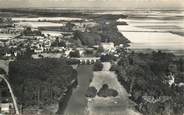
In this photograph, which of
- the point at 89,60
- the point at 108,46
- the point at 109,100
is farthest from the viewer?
the point at 108,46

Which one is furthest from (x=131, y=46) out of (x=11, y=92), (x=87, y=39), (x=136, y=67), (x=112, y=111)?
(x=11, y=92)

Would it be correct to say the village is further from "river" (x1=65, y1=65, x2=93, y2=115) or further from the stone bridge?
"river" (x1=65, y1=65, x2=93, y2=115)

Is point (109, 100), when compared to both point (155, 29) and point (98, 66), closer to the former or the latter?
point (98, 66)

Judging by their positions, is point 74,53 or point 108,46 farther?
point 108,46

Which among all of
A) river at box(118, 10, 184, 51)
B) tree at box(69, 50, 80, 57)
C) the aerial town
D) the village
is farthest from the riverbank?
river at box(118, 10, 184, 51)

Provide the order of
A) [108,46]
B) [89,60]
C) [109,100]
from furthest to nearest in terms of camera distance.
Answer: [108,46]
[89,60]
[109,100]

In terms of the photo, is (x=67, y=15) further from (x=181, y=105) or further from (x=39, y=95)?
(x=181, y=105)

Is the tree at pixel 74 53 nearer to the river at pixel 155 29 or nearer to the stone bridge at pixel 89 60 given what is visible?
the stone bridge at pixel 89 60

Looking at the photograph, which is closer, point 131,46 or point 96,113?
point 96,113

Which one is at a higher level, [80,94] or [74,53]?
[74,53]

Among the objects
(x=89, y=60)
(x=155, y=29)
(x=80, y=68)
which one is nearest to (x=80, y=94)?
(x=80, y=68)

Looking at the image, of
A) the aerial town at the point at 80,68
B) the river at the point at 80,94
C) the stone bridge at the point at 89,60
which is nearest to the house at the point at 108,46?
the aerial town at the point at 80,68
